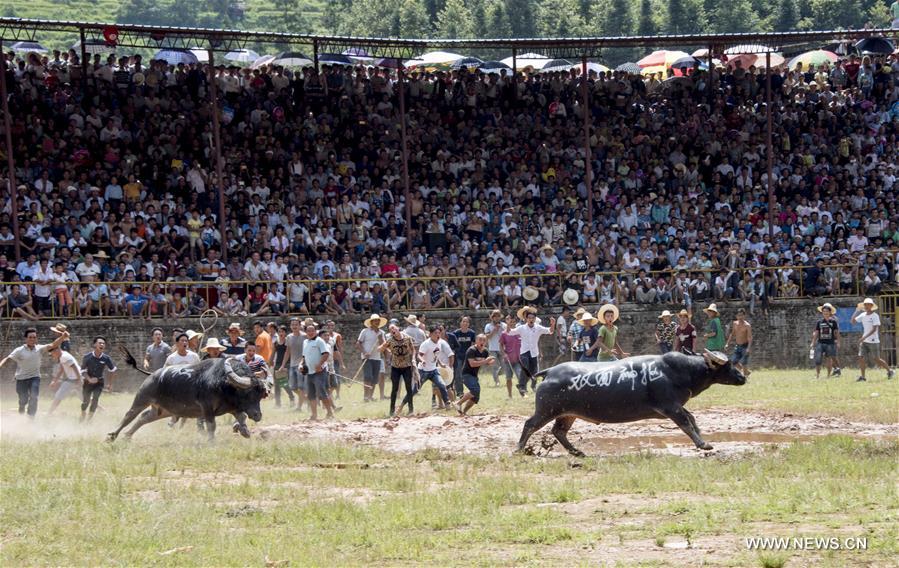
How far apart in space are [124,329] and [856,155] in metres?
21.4

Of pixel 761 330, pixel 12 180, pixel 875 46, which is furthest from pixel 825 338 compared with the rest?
pixel 875 46

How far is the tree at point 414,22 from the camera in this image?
324ft

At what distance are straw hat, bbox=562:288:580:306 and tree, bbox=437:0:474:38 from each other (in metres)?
65.5

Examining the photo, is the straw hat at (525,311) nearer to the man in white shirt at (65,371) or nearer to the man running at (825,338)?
the man running at (825,338)

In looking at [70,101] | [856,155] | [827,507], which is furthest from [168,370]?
[856,155]

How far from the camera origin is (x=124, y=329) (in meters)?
28.8

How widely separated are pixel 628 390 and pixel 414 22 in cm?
8458

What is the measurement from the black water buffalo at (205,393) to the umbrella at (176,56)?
19.4 metres

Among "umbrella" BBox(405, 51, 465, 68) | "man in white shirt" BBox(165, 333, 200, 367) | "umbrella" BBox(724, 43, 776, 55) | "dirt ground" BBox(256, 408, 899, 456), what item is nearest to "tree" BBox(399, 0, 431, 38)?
"umbrella" BBox(724, 43, 776, 55)

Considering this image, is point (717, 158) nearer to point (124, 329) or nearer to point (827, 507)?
point (124, 329)

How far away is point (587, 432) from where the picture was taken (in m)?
19.8

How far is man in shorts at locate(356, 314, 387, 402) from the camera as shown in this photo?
25.2 m

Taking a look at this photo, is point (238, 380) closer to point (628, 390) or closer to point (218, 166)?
point (628, 390)

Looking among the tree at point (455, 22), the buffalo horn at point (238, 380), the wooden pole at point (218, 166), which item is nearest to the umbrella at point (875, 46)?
the wooden pole at point (218, 166)
